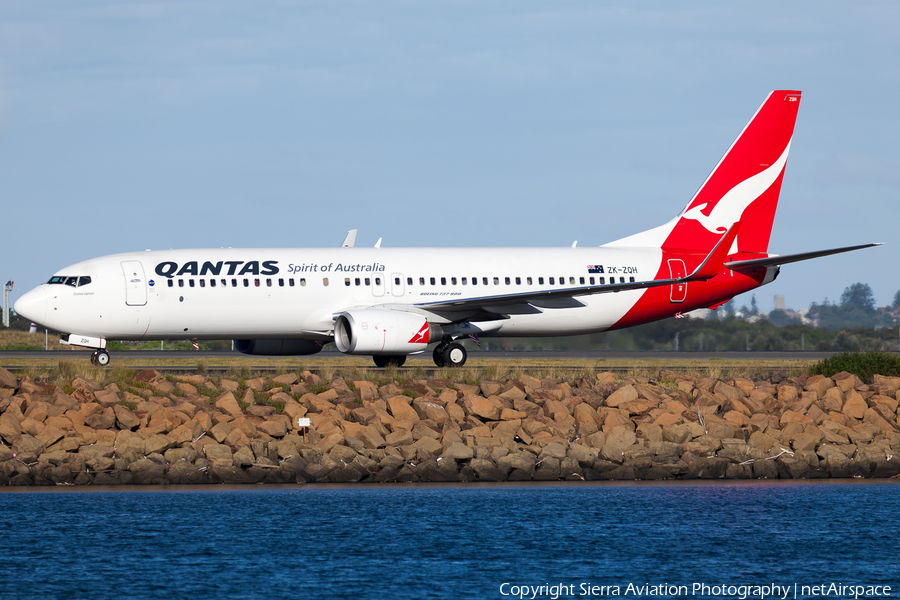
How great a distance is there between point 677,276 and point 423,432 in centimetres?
1738

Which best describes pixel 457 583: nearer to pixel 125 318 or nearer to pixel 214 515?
Answer: pixel 214 515

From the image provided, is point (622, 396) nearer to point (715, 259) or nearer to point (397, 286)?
point (397, 286)

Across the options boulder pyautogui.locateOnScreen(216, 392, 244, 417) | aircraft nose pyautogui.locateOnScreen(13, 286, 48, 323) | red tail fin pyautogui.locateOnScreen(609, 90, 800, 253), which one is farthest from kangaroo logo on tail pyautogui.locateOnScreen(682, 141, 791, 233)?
aircraft nose pyautogui.locateOnScreen(13, 286, 48, 323)

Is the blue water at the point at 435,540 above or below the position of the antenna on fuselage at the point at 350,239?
below

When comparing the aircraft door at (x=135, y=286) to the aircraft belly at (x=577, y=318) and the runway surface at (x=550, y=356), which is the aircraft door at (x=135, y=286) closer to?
the runway surface at (x=550, y=356)

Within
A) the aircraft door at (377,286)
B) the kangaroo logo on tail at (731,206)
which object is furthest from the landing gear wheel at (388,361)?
the kangaroo logo on tail at (731,206)

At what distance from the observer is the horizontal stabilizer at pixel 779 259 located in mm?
35000

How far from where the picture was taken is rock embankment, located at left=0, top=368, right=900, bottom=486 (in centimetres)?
2195

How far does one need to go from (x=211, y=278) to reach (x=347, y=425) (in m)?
12.0

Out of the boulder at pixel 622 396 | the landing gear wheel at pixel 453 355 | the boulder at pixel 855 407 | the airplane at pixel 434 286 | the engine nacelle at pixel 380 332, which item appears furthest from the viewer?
the landing gear wheel at pixel 453 355

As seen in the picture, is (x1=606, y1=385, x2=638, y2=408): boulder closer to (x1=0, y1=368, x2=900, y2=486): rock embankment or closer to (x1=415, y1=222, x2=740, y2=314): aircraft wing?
(x1=0, y1=368, x2=900, y2=486): rock embankment

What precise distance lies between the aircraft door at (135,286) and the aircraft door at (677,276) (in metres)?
16.3

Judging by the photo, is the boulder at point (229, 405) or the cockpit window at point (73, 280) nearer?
the boulder at point (229, 405)

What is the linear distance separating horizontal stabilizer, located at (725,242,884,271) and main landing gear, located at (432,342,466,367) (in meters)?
9.25
